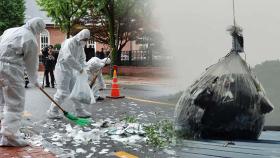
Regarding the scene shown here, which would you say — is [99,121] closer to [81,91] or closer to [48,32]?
→ [81,91]

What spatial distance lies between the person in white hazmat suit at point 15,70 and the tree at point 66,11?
2211 cm

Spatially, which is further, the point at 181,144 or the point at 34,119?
the point at 34,119

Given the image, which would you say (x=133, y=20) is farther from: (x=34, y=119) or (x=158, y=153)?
(x=158, y=153)

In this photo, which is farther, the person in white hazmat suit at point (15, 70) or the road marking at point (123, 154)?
the person in white hazmat suit at point (15, 70)

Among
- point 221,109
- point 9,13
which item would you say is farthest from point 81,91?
point 9,13

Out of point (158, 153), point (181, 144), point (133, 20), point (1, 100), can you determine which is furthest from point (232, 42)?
point (133, 20)

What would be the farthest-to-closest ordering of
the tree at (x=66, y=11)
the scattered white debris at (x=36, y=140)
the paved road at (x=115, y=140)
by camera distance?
the tree at (x=66, y=11), the scattered white debris at (x=36, y=140), the paved road at (x=115, y=140)

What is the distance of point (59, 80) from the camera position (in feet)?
27.5

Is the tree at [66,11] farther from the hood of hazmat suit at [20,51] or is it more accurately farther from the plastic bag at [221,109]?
the plastic bag at [221,109]

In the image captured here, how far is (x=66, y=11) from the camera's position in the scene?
2858cm

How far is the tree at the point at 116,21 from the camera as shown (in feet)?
79.5

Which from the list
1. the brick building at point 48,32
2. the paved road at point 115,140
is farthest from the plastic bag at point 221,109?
the brick building at point 48,32

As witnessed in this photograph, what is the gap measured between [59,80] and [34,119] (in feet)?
2.73

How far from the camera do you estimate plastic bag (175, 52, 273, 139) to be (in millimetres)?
3281
